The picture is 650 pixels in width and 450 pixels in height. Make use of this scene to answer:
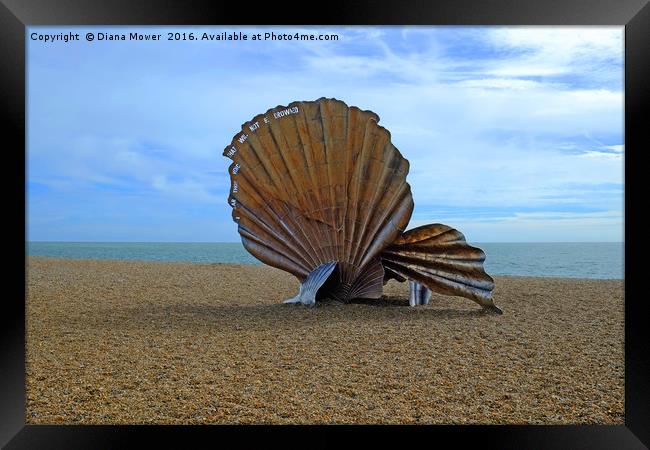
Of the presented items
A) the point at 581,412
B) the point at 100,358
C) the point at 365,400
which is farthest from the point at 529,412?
the point at 100,358

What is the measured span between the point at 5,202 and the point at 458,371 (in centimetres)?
271

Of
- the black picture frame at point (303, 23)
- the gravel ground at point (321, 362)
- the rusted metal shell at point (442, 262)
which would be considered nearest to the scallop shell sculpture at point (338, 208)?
the rusted metal shell at point (442, 262)

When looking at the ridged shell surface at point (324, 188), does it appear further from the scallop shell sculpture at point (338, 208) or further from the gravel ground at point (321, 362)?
the gravel ground at point (321, 362)

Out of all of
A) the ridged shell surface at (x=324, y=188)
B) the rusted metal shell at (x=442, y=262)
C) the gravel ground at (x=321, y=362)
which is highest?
the ridged shell surface at (x=324, y=188)

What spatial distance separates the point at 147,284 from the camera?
24.6 feet

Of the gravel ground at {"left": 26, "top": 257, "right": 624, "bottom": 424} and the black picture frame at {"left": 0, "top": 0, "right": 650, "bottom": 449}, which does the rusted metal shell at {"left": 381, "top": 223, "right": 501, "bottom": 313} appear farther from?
the black picture frame at {"left": 0, "top": 0, "right": 650, "bottom": 449}

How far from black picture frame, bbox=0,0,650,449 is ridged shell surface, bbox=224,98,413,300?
2.72m

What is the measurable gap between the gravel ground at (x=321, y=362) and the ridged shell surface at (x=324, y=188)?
524 mm

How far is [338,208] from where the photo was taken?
5.41 metres

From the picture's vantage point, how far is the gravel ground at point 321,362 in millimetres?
2797

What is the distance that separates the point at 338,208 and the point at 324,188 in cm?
25

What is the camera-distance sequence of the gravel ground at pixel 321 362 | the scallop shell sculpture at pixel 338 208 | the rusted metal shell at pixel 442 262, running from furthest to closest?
the scallop shell sculpture at pixel 338 208 → the rusted metal shell at pixel 442 262 → the gravel ground at pixel 321 362

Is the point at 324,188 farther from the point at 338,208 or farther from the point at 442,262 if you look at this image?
the point at 442,262

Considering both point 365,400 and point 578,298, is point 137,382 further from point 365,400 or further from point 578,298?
point 578,298
